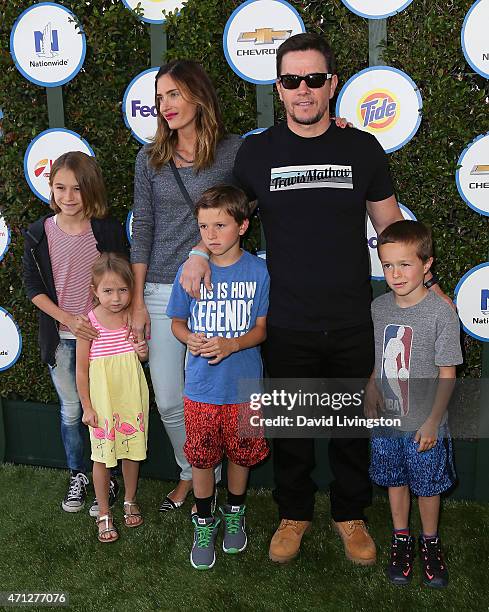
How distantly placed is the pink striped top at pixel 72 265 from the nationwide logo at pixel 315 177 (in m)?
1.23

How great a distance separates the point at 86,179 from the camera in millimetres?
3682

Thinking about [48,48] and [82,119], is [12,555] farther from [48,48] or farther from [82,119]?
[48,48]

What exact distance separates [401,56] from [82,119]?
1.85 metres

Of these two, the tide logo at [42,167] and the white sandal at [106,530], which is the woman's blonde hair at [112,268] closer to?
the tide logo at [42,167]

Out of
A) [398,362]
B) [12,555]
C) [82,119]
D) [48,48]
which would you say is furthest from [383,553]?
[48,48]

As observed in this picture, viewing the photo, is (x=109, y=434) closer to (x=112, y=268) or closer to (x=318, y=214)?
(x=112, y=268)

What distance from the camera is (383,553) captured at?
136 inches

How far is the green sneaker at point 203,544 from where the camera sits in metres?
3.36

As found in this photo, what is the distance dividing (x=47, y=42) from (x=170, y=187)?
1389 millimetres

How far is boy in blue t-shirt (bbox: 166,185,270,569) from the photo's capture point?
3.08 meters

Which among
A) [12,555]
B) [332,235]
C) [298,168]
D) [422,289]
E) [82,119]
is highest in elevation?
[82,119]

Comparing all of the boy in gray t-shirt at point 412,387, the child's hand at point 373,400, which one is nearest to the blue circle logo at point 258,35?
the boy in gray t-shirt at point 412,387

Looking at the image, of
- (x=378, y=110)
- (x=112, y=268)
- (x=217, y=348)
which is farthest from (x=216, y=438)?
(x=378, y=110)

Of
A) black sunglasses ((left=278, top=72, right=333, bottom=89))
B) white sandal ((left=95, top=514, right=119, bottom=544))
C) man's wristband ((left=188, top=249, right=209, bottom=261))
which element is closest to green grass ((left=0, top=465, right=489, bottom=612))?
white sandal ((left=95, top=514, right=119, bottom=544))
